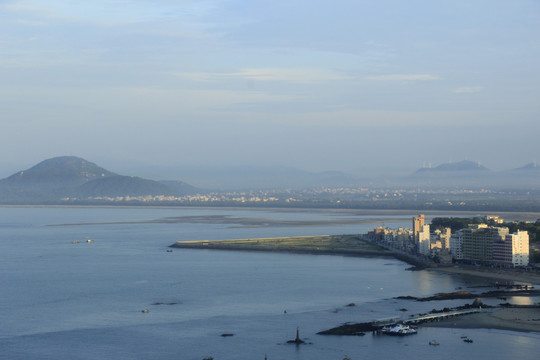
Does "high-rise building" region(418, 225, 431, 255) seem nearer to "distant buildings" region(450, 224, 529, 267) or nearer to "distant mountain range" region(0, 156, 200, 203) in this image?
"distant buildings" region(450, 224, 529, 267)

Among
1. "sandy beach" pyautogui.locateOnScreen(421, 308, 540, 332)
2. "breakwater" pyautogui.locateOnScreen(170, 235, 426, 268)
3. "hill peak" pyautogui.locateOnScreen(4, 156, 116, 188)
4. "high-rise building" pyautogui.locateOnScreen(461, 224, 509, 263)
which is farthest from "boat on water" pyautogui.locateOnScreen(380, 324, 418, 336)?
"hill peak" pyautogui.locateOnScreen(4, 156, 116, 188)

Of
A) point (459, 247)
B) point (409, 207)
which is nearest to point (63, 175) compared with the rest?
point (409, 207)

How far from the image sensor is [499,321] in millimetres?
20922

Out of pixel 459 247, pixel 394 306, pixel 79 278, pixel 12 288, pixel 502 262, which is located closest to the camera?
pixel 394 306

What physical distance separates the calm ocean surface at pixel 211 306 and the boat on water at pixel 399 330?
0.23 metres

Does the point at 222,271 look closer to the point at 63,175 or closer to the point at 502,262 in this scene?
the point at 502,262

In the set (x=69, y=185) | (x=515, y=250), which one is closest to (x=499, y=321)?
(x=515, y=250)

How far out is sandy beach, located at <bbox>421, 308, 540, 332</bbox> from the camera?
20.4 m

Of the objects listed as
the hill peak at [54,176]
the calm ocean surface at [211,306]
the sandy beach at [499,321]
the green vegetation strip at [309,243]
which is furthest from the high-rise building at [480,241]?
the hill peak at [54,176]

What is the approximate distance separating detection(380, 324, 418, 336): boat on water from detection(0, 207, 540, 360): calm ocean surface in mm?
234

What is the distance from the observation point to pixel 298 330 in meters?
20.2

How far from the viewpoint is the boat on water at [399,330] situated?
19.6 meters

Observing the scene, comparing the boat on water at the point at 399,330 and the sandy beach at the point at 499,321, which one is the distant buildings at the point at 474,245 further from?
the boat on water at the point at 399,330

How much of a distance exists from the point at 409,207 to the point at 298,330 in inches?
3074
